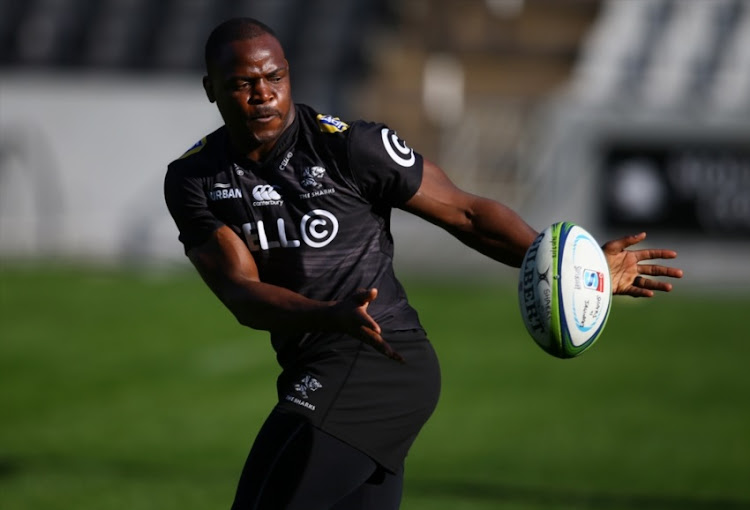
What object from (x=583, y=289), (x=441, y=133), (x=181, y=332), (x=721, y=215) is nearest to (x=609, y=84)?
(x=441, y=133)

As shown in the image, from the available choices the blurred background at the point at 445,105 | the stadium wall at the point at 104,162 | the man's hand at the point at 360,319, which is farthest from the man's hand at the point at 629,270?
the stadium wall at the point at 104,162

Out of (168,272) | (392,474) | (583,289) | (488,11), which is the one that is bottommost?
(392,474)

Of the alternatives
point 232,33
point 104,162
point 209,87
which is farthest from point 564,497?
point 104,162

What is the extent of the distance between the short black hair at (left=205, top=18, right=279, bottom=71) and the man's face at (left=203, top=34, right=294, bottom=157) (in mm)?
20

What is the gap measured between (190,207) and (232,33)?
654mm

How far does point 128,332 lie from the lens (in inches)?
650

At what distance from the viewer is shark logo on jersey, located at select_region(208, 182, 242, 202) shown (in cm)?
465

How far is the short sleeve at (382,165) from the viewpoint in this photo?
461 centimetres

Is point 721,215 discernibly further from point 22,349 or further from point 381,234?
point 381,234

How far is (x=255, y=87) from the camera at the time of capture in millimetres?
4551

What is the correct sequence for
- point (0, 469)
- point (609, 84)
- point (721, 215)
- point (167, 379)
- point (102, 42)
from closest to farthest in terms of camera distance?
point (0, 469)
point (167, 379)
point (721, 215)
point (609, 84)
point (102, 42)

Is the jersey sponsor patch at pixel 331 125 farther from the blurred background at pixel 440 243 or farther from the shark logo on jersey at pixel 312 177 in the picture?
the blurred background at pixel 440 243

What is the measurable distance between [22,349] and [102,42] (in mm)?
13082

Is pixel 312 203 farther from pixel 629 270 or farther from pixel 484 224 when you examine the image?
pixel 629 270
